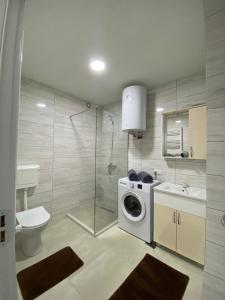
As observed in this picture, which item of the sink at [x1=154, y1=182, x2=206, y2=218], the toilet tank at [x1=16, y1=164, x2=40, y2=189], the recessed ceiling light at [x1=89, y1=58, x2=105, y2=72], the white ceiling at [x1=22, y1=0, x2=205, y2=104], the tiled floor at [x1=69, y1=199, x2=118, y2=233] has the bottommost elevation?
the tiled floor at [x1=69, y1=199, x2=118, y2=233]

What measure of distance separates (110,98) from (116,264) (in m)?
2.74

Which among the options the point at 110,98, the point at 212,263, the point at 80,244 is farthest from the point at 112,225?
the point at 110,98

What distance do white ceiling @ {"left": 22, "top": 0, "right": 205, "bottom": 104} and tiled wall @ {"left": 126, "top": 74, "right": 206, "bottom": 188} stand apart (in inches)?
6.9

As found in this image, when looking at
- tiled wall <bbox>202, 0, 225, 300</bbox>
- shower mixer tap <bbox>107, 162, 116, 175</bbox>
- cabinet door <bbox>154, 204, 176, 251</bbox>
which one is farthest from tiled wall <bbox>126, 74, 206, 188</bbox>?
tiled wall <bbox>202, 0, 225, 300</bbox>

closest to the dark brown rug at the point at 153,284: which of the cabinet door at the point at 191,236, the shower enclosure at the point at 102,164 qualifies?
the cabinet door at the point at 191,236

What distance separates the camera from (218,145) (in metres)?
0.89

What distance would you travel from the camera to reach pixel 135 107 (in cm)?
225

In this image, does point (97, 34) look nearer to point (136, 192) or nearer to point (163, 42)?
point (163, 42)

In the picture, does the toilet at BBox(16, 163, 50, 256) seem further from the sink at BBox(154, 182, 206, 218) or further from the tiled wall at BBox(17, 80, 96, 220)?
the sink at BBox(154, 182, 206, 218)

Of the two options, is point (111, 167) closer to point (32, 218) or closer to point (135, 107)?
point (135, 107)

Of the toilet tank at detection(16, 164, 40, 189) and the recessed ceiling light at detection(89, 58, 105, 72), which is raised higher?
the recessed ceiling light at detection(89, 58, 105, 72)

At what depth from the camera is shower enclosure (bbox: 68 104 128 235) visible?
2586 mm

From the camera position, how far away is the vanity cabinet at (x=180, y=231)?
1.57 m

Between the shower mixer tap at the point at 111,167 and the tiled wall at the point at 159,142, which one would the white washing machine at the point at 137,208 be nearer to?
the tiled wall at the point at 159,142
